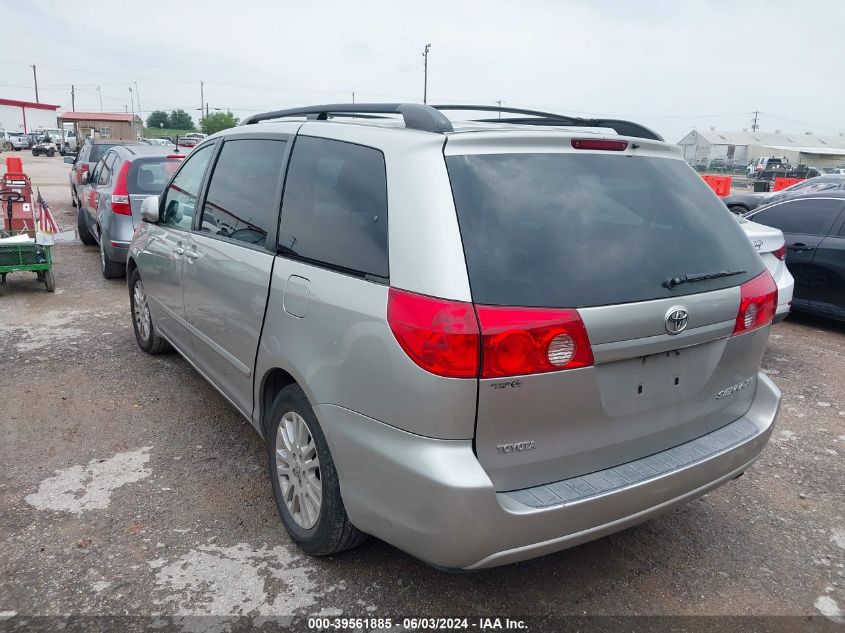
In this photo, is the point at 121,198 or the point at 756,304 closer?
the point at 756,304

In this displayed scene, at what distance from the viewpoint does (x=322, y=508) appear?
2736mm

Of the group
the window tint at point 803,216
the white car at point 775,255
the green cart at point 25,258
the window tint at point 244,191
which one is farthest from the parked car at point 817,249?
the green cart at point 25,258

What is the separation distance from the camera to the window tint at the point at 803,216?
7297 millimetres

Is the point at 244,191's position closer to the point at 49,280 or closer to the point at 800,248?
the point at 49,280

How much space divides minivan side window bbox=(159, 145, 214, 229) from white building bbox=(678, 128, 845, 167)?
70.2 meters

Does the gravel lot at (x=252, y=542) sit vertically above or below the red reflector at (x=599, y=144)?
below

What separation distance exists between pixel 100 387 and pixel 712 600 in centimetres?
424

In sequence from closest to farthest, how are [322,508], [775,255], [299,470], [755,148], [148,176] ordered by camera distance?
[322,508], [299,470], [775,255], [148,176], [755,148]

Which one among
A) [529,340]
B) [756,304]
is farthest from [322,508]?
[756,304]

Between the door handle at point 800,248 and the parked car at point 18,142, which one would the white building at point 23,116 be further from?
the door handle at point 800,248

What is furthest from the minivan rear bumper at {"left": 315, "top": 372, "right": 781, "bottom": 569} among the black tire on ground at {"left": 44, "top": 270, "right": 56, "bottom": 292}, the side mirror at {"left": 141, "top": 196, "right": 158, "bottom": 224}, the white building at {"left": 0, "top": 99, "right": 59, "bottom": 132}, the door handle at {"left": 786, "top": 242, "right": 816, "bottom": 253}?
the white building at {"left": 0, "top": 99, "right": 59, "bottom": 132}

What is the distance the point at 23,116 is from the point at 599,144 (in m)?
91.9

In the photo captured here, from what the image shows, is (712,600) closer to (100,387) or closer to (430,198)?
(430,198)

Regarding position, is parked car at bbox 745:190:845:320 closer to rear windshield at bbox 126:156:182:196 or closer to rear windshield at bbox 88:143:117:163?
rear windshield at bbox 126:156:182:196
